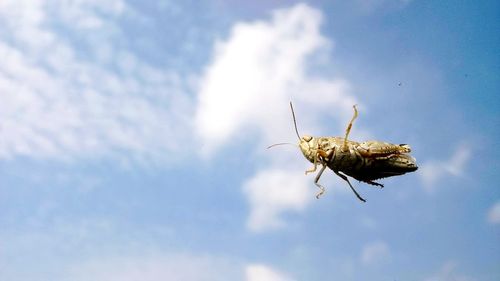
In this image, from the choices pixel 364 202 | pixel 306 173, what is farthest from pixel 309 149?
pixel 364 202

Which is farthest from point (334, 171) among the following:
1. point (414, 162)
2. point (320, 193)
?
point (414, 162)

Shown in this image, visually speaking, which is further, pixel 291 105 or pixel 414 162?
pixel 291 105

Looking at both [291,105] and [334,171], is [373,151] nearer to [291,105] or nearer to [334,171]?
[334,171]

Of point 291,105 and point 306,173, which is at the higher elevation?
point 291,105

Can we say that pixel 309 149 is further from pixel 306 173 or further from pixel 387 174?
pixel 387 174

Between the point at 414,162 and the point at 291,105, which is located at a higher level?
the point at 291,105

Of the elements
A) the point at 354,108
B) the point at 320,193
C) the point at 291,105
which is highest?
the point at 291,105
